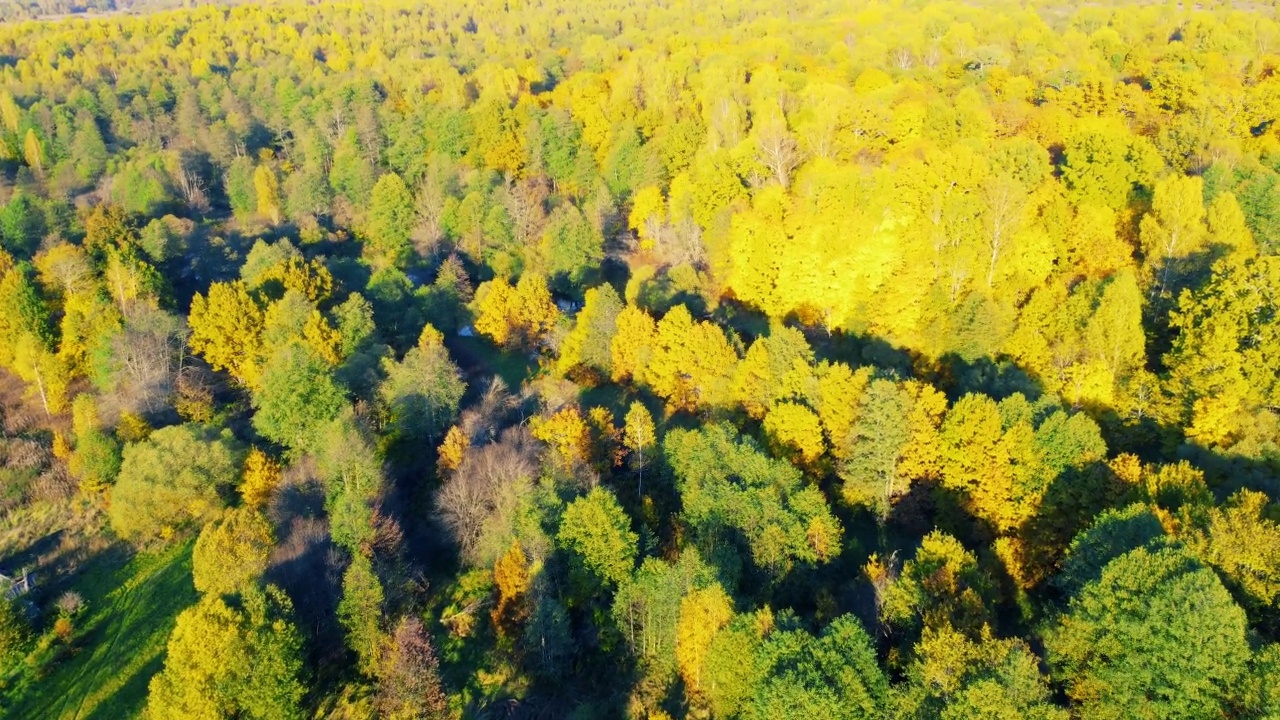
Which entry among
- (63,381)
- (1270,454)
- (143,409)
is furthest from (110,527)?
(1270,454)

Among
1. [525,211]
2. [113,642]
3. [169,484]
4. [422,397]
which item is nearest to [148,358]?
[169,484]

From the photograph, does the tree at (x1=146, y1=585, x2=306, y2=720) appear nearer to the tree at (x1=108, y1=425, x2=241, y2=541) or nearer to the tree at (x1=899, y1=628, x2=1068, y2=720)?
the tree at (x1=108, y1=425, x2=241, y2=541)

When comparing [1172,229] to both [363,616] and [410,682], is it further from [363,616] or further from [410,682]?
[363,616]

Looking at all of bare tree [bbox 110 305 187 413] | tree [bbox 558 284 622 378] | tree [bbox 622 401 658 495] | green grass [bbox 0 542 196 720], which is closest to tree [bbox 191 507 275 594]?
green grass [bbox 0 542 196 720]

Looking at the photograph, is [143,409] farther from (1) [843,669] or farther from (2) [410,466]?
(1) [843,669]

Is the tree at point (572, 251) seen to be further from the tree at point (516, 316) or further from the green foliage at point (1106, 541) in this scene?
the green foliage at point (1106, 541)

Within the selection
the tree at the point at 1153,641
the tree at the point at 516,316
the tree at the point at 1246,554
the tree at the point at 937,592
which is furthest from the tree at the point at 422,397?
the tree at the point at 1246,554
